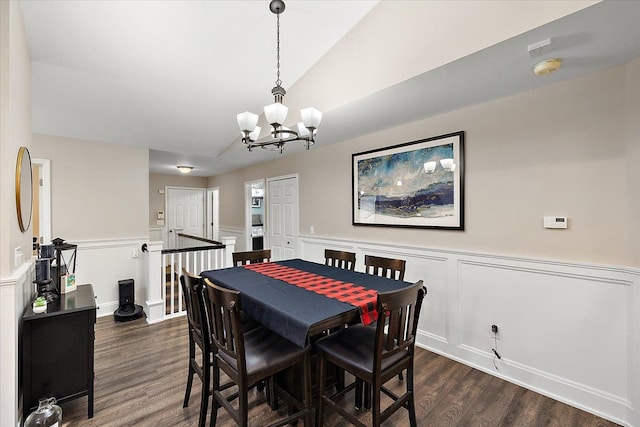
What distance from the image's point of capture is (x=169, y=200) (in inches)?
281

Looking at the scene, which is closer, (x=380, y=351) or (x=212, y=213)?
(x=380, y=351)

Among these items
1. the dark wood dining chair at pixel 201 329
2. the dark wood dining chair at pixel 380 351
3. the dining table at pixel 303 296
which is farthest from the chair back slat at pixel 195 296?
the dark wood dining chair at pixel 380 351

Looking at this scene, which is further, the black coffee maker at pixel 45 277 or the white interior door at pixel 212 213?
the white interior door at pixel 212 213

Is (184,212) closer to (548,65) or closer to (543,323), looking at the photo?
(543,323)

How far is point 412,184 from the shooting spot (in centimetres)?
312

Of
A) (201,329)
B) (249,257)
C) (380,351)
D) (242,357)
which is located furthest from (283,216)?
(380,351)

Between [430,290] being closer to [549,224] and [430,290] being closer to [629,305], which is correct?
[549,224]

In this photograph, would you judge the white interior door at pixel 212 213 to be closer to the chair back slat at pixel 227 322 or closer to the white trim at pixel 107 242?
the white trim at pixel 107 242

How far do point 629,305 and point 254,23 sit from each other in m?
3.52

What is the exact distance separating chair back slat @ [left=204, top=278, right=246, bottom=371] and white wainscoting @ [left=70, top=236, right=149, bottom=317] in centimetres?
292

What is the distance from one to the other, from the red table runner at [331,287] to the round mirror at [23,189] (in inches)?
63.9

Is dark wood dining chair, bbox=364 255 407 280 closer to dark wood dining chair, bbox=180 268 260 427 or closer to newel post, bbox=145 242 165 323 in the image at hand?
dark wood dining chair, bbox=180 268 260 427

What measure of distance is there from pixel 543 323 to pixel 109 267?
501 centimetres

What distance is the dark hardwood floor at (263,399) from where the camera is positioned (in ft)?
6.30
